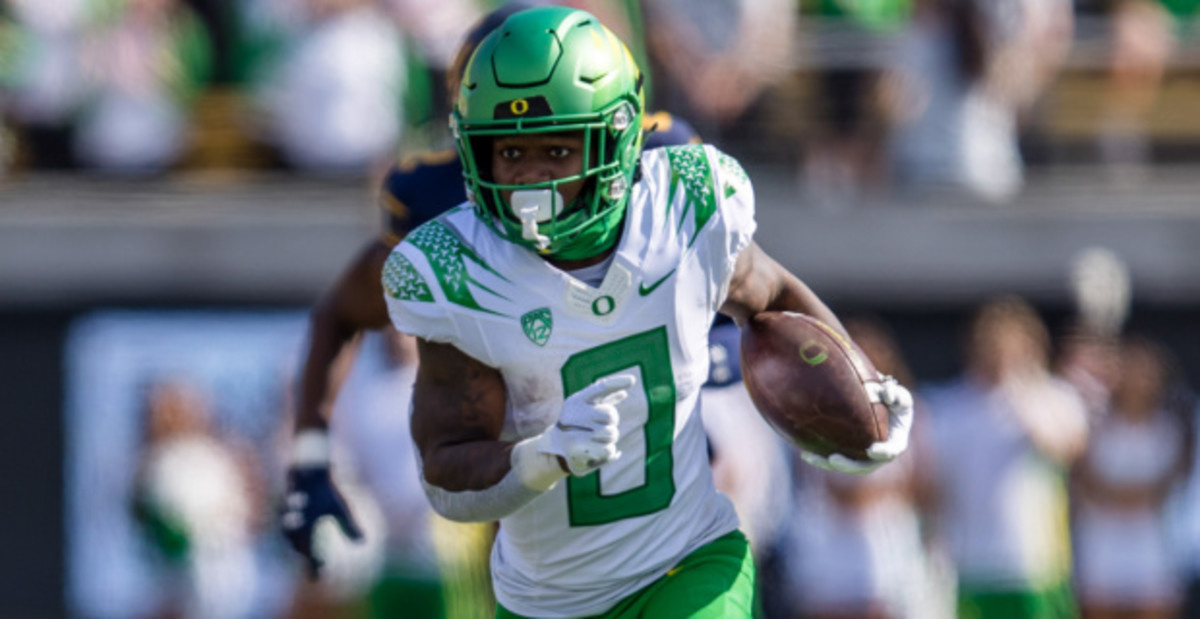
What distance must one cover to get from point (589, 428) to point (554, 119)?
60cm

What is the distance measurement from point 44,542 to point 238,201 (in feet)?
5.61

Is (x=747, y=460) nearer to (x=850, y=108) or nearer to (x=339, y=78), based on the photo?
(x=850, y=108)

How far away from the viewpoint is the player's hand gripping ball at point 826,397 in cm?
416

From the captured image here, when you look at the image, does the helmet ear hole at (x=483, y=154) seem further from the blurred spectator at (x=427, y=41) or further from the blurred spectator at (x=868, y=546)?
the blurred spectator at (x=427, y=41)

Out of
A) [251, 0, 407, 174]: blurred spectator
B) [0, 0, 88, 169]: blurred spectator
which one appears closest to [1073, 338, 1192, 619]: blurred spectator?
[251, 0, 407, 174]: blurred spectator

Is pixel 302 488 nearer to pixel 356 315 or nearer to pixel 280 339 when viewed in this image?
pixel 356 315

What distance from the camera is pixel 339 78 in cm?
910

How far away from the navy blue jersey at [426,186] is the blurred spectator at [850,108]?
4112mm

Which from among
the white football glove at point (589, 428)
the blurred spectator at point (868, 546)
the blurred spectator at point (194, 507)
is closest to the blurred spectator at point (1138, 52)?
the blurred spectator at point (868, 546)

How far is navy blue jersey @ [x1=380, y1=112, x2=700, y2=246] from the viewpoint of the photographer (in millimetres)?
5309

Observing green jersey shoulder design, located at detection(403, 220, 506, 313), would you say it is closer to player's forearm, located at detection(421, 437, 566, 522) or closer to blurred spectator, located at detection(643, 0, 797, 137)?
player's forearm, located at detection(421, 437, 566, 522)

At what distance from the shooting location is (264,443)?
30.7 ft

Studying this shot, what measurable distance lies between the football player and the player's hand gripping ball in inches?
0.6

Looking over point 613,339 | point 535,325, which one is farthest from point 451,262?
point 613,339
